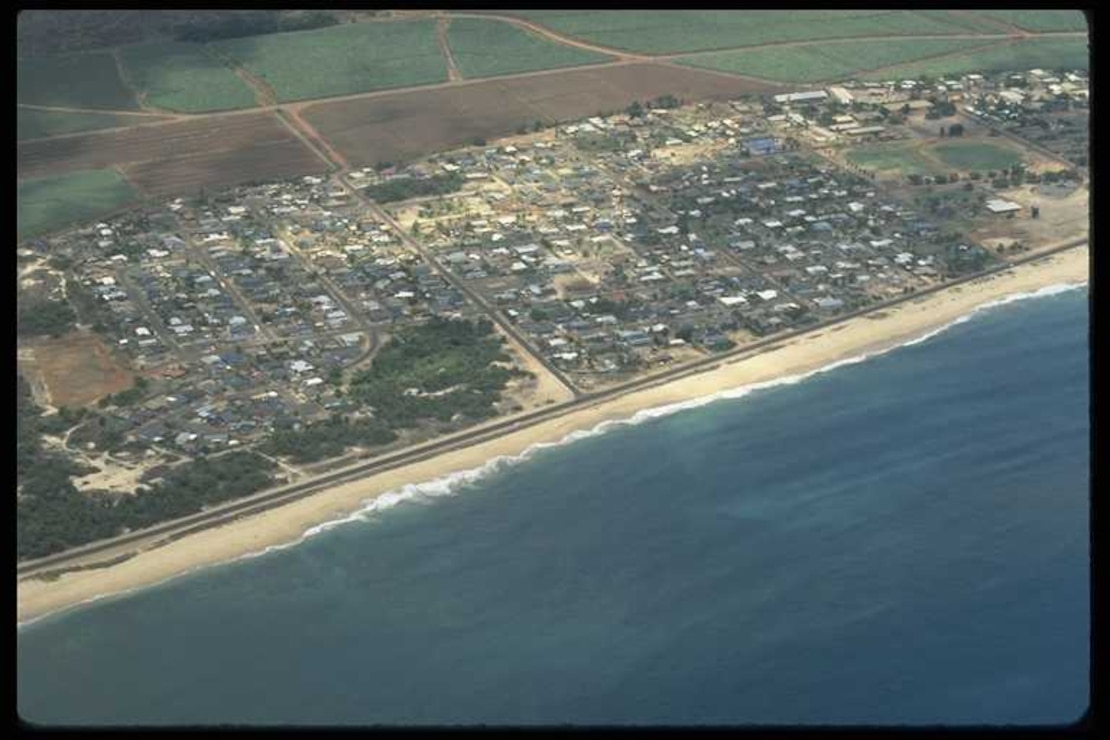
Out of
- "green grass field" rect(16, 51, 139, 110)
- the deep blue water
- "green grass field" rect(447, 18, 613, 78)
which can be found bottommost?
the deep blue water

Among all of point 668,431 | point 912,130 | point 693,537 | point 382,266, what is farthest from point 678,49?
point 693,537

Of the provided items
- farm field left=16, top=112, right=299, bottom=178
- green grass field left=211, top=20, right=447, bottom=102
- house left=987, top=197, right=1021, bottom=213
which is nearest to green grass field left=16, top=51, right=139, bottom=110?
farm field left=16, top=112, right=299, bottom=178

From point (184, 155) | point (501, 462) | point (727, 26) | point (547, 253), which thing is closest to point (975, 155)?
point (727, 26)

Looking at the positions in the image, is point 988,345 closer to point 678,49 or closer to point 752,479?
point 752,479

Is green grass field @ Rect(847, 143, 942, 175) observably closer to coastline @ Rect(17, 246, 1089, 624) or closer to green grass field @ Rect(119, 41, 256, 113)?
coastline @ Rect(17, 246, 1089, 624)

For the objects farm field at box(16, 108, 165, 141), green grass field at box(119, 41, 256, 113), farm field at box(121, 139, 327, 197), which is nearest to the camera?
farm field at box(121, 139, 327, 197)

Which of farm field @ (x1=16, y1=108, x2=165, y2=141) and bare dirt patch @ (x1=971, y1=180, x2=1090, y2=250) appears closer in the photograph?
bare dirt patch @ (x1=971, y1=180, x2=1090, y2=250)

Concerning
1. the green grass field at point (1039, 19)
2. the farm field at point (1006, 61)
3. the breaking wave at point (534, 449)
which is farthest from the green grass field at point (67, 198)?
the green grass field at point (1039, 19)
